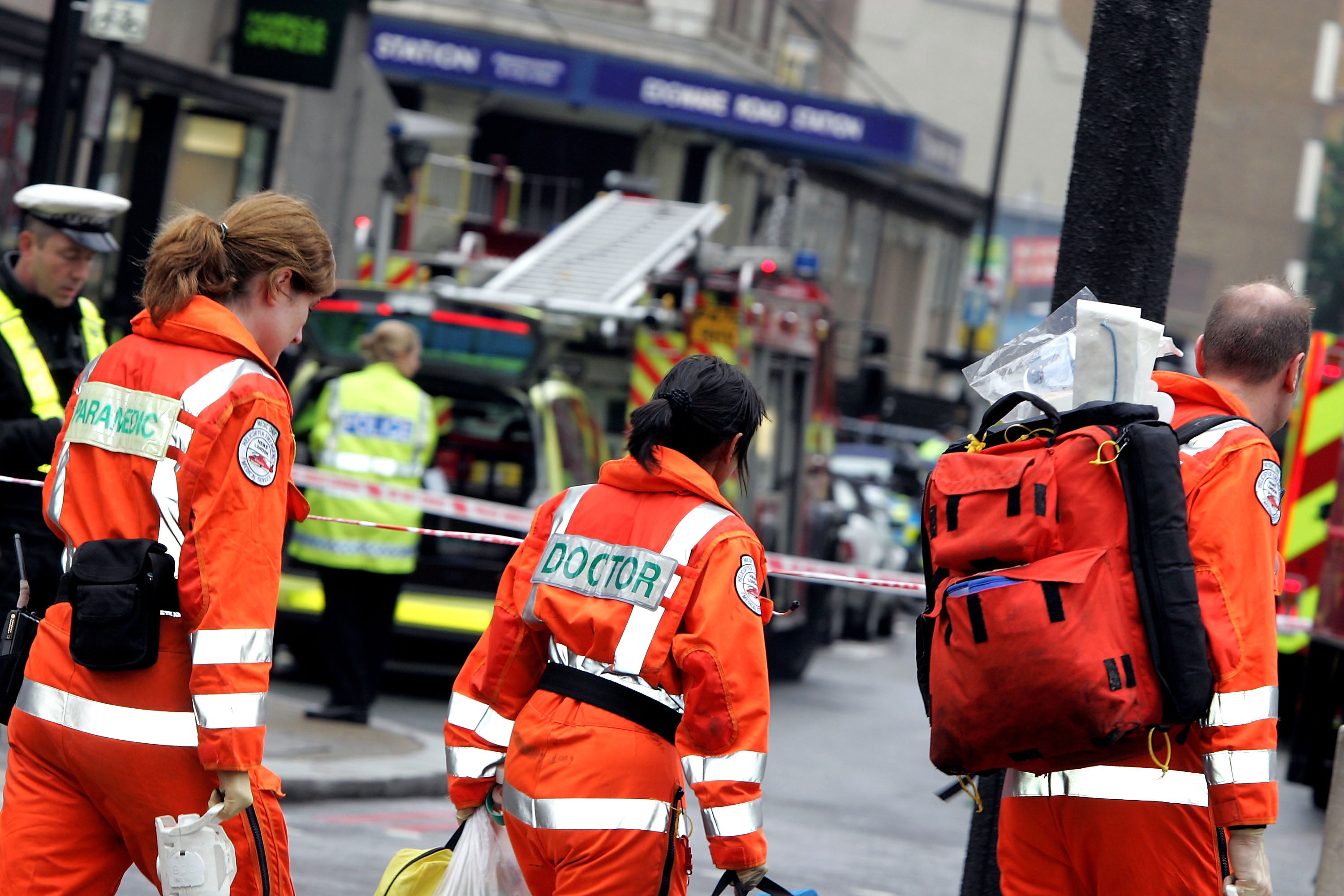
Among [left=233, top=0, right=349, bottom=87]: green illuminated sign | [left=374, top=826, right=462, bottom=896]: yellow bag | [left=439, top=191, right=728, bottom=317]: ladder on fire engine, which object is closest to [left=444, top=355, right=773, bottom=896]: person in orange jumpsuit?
[left=374, top=826, right=462, bottom=896]: yellow bag

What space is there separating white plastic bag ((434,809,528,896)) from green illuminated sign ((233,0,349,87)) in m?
11.4

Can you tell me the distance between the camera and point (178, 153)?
15852 millimetres

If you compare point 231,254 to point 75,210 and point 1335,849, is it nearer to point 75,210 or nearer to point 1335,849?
point 75,210

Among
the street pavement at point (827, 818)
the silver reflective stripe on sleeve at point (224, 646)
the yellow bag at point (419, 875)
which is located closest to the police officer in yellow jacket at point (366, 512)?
the street pavement at point (827, 818)

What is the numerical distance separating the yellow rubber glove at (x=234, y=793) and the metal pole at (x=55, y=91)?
514cm

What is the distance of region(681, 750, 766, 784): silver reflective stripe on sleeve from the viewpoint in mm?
3391

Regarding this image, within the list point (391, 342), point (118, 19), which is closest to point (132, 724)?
point (118, 19)

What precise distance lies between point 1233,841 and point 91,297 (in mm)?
12837

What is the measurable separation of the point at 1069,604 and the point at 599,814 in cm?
96

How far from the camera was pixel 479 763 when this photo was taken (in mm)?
3711

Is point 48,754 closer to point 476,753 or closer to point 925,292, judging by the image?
point 476,753

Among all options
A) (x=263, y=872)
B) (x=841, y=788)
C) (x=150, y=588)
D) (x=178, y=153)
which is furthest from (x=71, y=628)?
(x=178, y=153)

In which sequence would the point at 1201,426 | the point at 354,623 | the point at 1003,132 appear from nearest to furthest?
the point at 1201,426
the point at 354,623
the point at 1003,132

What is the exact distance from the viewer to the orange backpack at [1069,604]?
3.15m
